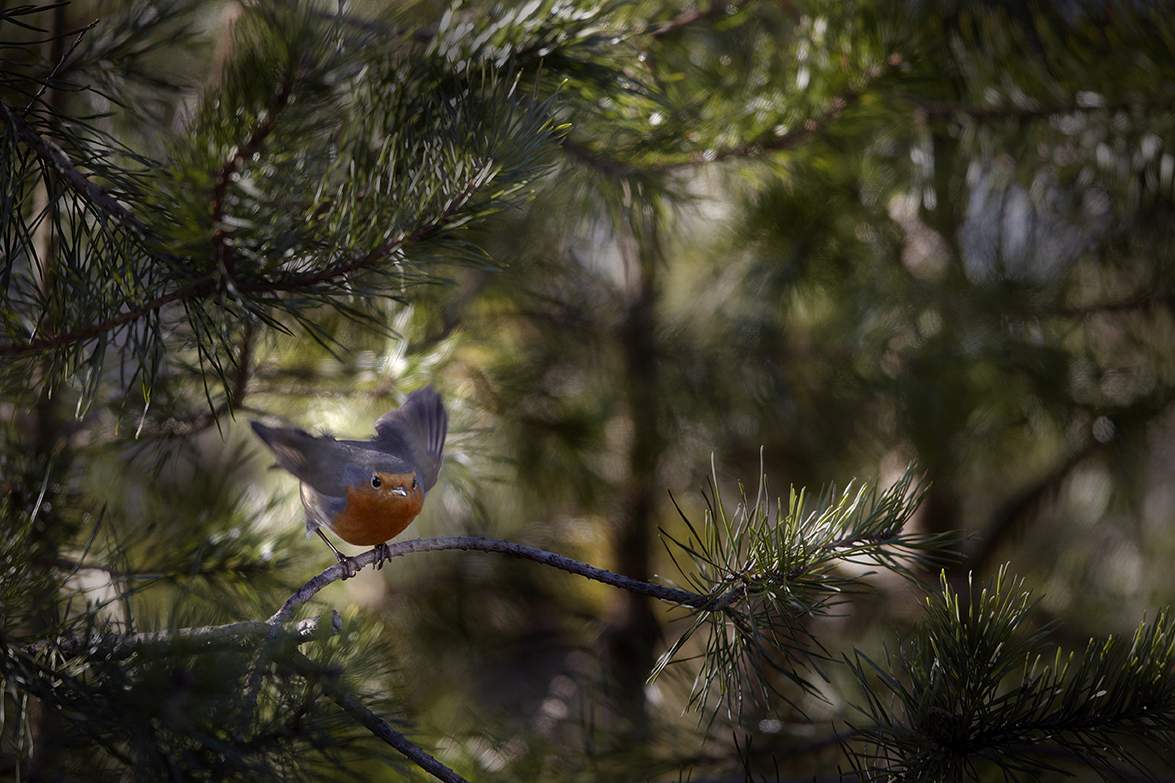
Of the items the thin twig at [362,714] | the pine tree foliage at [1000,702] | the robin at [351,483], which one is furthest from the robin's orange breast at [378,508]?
the pine tree foliage at [1000,702]

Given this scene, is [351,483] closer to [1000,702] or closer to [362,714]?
[362,714]

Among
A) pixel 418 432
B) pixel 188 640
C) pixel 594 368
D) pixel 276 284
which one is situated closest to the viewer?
pixel 188 640

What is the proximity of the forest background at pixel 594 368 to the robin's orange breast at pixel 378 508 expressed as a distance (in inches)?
2.5

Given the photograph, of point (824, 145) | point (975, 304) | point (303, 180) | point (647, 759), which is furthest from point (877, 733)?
point (975, 304)

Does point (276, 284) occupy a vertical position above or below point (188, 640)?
above

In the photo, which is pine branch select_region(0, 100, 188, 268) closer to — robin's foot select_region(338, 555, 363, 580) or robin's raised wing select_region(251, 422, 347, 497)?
robin's raised wing select_region(251, 422, 347, 497)

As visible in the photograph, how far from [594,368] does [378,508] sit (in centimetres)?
107

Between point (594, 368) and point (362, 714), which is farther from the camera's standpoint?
point (594, 368)

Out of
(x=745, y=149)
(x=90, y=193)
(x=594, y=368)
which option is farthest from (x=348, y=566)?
(x=594, y=368)

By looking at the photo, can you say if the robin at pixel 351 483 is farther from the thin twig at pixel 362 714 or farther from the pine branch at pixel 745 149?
the pine branch at pixel 745 149

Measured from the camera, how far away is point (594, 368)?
62.4 inches

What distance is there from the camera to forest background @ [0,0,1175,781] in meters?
0.47

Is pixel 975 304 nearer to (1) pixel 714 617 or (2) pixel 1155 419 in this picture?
(2) pixel 1155 419

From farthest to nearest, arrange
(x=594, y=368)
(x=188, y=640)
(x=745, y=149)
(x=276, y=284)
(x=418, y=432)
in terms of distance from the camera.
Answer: (x=594, y=368) < (x=745, y=149) < (x=418, y=432) < (x=276, y=284) < (x=188, y=640)
